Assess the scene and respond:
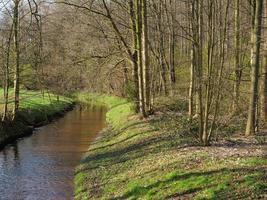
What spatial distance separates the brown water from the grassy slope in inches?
35.9

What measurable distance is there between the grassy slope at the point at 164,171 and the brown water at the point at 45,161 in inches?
35.9

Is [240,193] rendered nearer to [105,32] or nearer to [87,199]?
[87,199]

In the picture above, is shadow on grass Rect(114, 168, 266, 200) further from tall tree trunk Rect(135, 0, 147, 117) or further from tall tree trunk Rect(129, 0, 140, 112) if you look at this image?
tall tree trunk Rect(129, 0, 140, 112)

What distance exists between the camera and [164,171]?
50.2ft

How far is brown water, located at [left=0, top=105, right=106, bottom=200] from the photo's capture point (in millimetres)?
18141

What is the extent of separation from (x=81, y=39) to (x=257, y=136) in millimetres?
31484

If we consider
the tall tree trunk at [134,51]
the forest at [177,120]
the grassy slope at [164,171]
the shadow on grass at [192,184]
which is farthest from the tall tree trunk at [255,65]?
the tall tree trunk at [134,51]

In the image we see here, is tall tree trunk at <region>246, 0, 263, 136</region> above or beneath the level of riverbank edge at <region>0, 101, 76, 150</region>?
above

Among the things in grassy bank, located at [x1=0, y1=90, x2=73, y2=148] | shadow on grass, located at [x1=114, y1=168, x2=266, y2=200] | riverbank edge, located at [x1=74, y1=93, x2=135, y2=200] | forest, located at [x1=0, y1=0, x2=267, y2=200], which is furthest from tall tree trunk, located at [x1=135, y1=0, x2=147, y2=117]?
shadow on grass, located at [x1=114, y1=168, x2=266, y2=200]

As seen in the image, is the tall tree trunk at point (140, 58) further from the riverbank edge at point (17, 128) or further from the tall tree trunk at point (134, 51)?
the riverbank edge at point (17, 128)

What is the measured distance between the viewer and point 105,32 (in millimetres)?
37500

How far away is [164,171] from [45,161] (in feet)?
33.4

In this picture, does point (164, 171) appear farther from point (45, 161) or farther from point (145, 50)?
point (145, 50)

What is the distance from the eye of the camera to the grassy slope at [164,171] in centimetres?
1255
